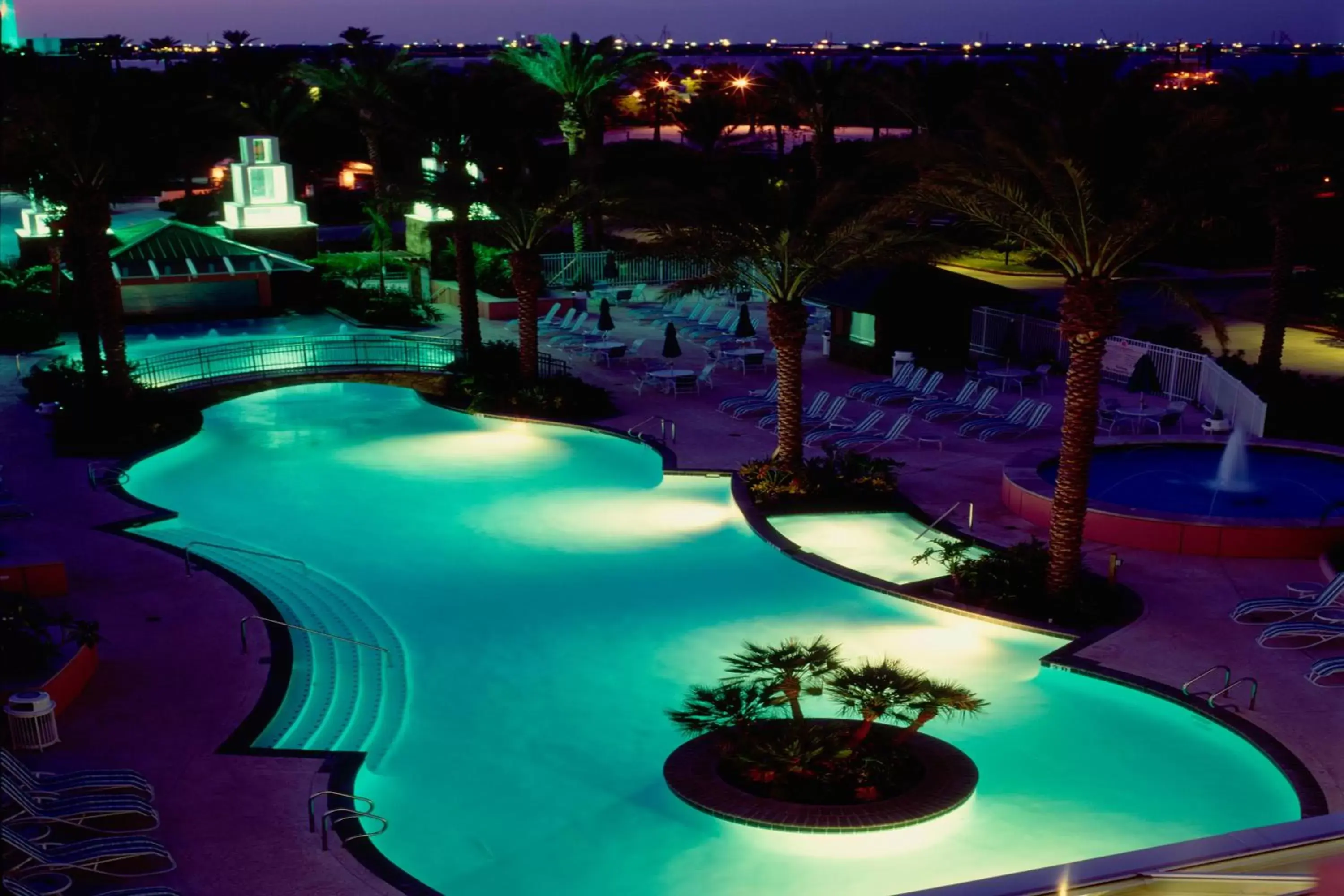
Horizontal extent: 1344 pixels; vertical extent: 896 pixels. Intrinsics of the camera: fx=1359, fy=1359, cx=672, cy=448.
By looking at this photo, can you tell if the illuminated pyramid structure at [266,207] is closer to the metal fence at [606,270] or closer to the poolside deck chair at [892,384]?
the metal fence at [606,270]

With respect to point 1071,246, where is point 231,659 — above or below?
below

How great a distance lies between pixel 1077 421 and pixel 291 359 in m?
20.6

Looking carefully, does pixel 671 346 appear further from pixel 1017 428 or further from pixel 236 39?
pixel 236 39

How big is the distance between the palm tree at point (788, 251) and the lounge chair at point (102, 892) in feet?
42.5

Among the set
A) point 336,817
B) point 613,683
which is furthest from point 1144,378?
point 336,817

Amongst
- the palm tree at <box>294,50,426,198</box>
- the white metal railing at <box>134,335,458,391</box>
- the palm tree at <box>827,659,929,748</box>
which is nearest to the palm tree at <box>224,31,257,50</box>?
the palm tree at <box>294,50,426,198</box>

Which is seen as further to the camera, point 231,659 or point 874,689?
point 231,659

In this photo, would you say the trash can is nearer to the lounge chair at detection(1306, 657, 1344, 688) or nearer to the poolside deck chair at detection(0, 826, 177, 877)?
the poolside deck chair at detection(0, 826, 177, 877)

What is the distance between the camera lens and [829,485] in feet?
68.3

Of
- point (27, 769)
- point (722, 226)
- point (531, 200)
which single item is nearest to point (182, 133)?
point (531, 200)

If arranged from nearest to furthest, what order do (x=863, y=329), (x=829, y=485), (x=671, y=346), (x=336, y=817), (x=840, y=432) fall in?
(x=336, y=817) < (x=829, y=485) < (x=840, y=432) < (x=671, y=346) < (x=863, y=329)

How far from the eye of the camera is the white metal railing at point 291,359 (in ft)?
95.0

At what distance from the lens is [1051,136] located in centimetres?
1534

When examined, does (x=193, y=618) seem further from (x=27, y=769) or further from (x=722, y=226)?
(x=722, y=226)
